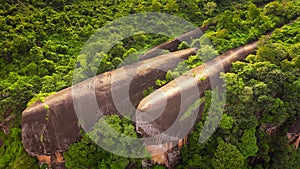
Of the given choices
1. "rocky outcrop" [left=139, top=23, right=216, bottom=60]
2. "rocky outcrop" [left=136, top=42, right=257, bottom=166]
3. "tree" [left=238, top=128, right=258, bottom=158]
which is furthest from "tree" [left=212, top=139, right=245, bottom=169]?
"rocky outcrop" [left=139, top=23, right=216, bottom=60]

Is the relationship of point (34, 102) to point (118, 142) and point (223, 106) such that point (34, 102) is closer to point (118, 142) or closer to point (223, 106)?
point (118, 142)

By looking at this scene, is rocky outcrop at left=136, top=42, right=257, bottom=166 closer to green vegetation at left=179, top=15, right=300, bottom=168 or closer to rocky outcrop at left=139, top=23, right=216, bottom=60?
green vegetation at left=179, top=15, right=300, bottom=168

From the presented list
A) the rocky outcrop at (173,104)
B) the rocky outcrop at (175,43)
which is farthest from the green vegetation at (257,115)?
the rocky outcrop at (175,43)

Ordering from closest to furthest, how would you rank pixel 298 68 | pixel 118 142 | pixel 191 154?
pixel 118 142 < pixel 191 154 < pixel 298 68

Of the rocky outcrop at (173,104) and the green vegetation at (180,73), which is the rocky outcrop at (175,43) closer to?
the green vegetation at (180,73)

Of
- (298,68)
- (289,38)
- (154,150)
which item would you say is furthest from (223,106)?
(289,38)

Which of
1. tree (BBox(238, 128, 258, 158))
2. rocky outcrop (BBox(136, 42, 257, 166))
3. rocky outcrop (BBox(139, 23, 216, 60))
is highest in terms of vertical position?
rocky outcrop (BBox(139, 23, 216, 60))
